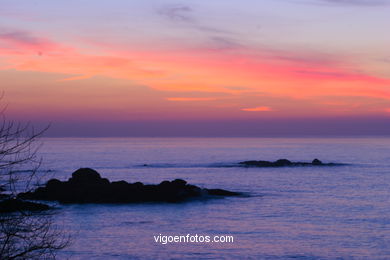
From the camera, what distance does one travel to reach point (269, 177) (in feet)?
261

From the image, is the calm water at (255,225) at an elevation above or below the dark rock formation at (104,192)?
below

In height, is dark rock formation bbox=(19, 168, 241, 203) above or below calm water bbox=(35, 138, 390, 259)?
above

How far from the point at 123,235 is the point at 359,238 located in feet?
54.9

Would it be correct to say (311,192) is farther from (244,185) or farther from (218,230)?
(218,230)

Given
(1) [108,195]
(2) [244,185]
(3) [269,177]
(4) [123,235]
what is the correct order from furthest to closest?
(3) [269,177] < (2) [244,185] < (1) [108,195] < (4) [123,235]

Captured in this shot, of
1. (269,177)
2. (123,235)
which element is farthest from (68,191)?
(269,177)

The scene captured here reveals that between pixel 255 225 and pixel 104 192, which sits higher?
→ pixel 104 192

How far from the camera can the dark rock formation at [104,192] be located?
1994 inches

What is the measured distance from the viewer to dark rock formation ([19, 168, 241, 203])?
50656 millimetres

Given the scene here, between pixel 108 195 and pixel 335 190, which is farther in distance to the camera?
pixel 335 190

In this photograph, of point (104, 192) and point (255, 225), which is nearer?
point (255, 225)

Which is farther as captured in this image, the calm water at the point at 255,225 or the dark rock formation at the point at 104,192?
the dark rock formation at the point at 104,192

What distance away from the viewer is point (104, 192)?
51.9 metres

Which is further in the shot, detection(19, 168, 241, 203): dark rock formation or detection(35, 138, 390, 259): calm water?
detection(19, 168, 241, 203): dark rock formation
